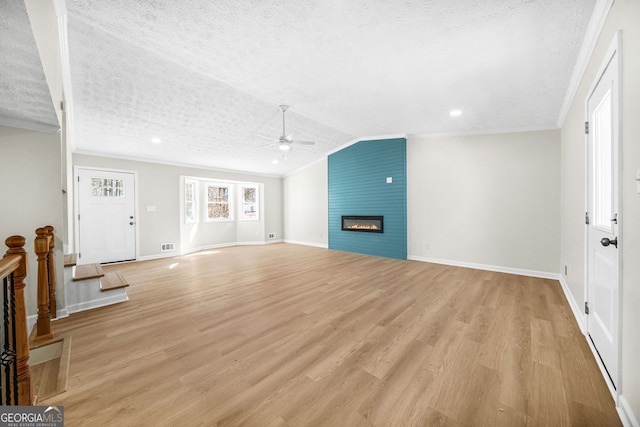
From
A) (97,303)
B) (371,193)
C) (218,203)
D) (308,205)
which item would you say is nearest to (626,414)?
(97,303)

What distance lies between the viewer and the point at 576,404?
1.48 meters

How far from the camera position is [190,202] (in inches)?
275

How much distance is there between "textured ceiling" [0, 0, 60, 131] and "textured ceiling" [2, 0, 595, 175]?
89 cm

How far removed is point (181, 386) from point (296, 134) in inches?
196

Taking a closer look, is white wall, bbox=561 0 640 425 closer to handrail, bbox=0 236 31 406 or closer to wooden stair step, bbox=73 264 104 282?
handrail, bbox=0 236 31 406

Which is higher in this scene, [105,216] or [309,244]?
[105,216]

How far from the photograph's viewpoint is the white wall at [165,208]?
5852 millimetres

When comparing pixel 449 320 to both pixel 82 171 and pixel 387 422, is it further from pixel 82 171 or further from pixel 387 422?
pixel 82 171

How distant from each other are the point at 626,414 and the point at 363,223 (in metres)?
5.26

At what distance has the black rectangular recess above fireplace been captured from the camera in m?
6.12

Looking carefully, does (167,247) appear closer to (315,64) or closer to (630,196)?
(315,64)

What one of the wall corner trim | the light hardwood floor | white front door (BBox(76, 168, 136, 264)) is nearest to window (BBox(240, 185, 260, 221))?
white front door (BBox(76, 168, 136, 264))

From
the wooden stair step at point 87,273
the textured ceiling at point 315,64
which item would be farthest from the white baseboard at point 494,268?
the wooden stair step at point 87,273

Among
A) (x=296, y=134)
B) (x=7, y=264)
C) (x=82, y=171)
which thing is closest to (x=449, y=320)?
(x=7, y=264)
